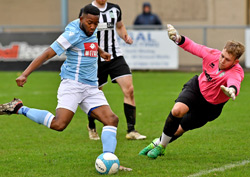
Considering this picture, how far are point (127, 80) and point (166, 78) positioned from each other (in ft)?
29.9

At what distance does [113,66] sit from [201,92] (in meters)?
2.19

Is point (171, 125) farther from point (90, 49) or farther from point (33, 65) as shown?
point (33, 65)

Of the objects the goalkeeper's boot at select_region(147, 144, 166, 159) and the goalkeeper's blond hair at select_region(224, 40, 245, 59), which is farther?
the goalkeeper's boot at select_region(147, 144, 166, 159)

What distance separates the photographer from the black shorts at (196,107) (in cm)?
661

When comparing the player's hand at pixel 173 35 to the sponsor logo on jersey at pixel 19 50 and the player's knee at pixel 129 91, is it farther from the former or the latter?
the sponsor logo on jersey at pixel 19 50

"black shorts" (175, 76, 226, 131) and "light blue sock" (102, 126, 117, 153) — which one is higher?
"black shorts" (175, 76, 226, 131)

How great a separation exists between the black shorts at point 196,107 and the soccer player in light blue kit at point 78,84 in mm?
969

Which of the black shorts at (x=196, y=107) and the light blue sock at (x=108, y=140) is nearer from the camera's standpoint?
the light blue sock at (x=108, y=140)

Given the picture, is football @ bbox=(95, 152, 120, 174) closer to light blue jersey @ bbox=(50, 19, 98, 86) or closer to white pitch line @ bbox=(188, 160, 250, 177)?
white pitch line @ bbox=(188, 160, 250, 177)

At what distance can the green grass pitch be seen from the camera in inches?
242

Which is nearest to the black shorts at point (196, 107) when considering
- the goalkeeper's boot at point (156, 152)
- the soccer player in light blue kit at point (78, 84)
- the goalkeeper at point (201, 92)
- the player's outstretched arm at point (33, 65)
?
the goalkeeper at point (201, 92)

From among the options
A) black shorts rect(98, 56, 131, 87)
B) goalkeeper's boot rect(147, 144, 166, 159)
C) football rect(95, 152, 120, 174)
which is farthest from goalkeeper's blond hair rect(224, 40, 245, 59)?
black shorts rect(98, 56, 131, 87)

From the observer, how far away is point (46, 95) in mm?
13586

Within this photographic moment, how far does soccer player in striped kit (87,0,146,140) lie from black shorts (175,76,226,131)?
1.58 meters
